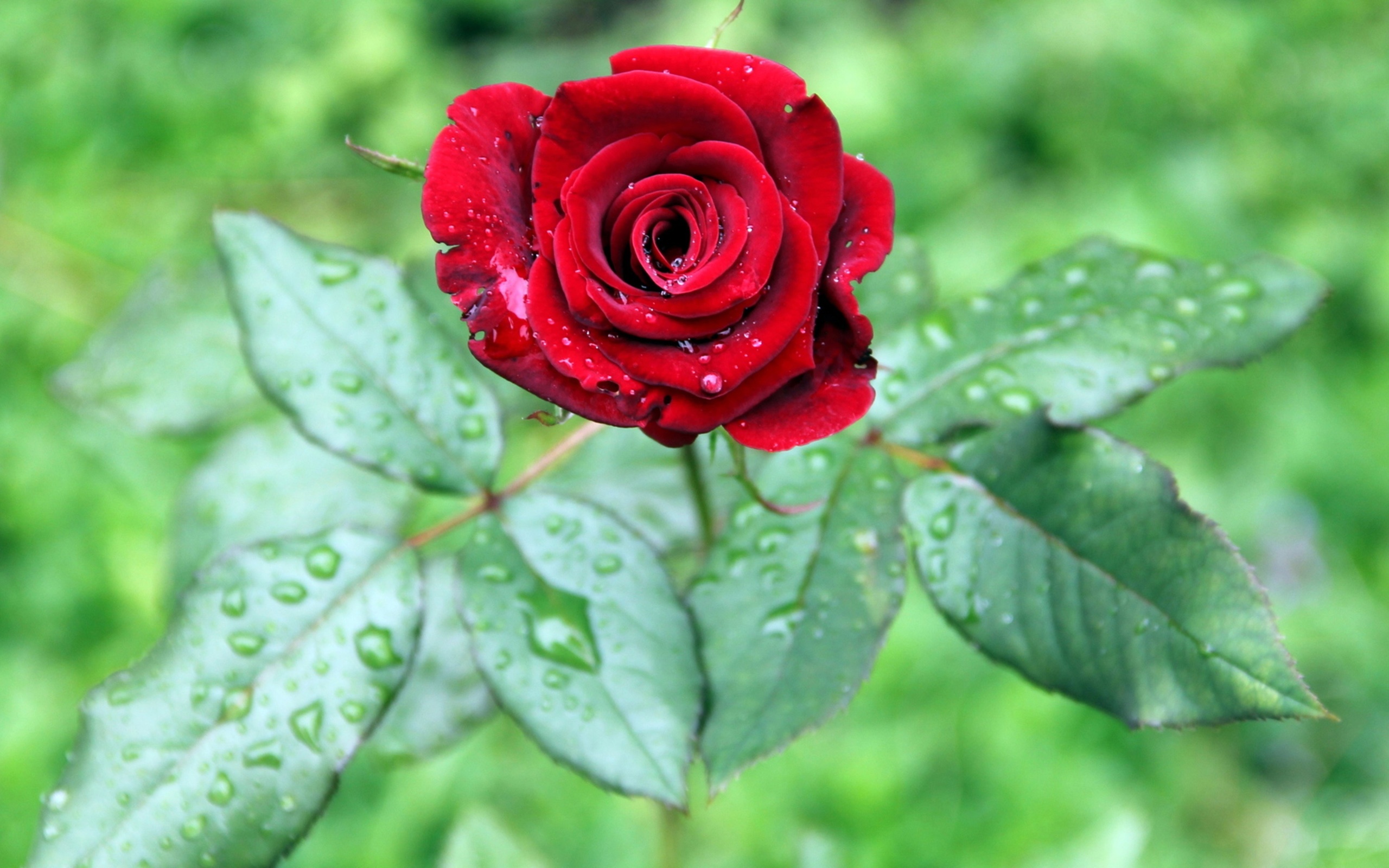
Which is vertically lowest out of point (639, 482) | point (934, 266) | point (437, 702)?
point (934, 266)

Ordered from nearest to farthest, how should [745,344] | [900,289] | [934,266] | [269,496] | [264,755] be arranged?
[745,344] < [264,755] < [900,289] < [269,496] < [934,266]

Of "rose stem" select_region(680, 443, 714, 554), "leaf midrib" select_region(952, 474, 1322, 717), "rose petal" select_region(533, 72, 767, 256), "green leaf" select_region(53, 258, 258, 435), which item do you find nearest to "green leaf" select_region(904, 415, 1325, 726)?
"leaf midrib" select_region(952, 474, 1322, 717)

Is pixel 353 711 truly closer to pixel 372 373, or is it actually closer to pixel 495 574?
pixel 495 574

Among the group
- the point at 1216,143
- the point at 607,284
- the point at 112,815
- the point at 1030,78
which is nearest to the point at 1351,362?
the point at 1216,143

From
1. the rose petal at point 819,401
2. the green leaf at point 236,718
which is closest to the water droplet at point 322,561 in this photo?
the green leaf at point 236,718

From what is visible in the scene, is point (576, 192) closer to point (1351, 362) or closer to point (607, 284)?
point (607, 284)

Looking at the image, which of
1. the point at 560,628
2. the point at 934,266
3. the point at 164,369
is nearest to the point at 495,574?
the point at 560,628
